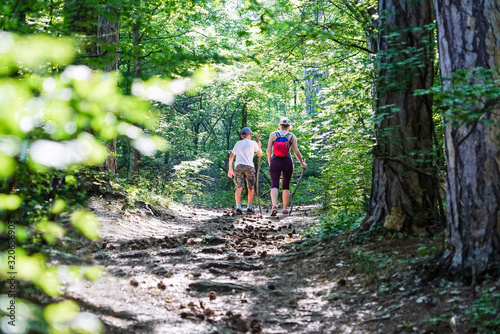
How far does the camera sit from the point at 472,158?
3656 mm

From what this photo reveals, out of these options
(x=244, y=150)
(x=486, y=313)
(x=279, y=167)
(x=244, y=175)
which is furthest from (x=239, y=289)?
(x=244, y=175)

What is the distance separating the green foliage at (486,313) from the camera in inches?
110

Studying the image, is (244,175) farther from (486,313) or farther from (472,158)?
(486,313)

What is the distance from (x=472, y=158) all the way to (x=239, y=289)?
2.75m

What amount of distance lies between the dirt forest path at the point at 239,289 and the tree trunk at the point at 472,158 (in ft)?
1.16

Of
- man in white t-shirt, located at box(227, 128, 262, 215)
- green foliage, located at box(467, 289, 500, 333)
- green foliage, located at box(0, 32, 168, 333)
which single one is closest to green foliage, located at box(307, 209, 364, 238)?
green foliage, located at box(467, 289, 500, 333)

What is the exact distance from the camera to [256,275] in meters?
5.55

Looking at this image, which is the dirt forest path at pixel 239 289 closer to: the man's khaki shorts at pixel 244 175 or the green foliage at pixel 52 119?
the green foliage at pixel 52 119

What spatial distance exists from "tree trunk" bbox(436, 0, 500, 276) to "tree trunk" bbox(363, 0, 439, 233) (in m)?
1.38

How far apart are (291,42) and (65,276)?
29.7 ft

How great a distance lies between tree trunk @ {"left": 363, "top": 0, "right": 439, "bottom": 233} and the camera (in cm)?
528

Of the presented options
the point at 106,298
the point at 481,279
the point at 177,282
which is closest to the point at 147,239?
the point at 177,282

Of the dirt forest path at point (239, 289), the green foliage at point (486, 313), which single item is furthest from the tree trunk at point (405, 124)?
the green foliage at point (486, 313)

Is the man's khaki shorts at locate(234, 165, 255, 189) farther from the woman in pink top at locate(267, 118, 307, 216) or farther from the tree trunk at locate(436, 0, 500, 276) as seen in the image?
the tree trunk at locate(436, 0, 500, 276)
